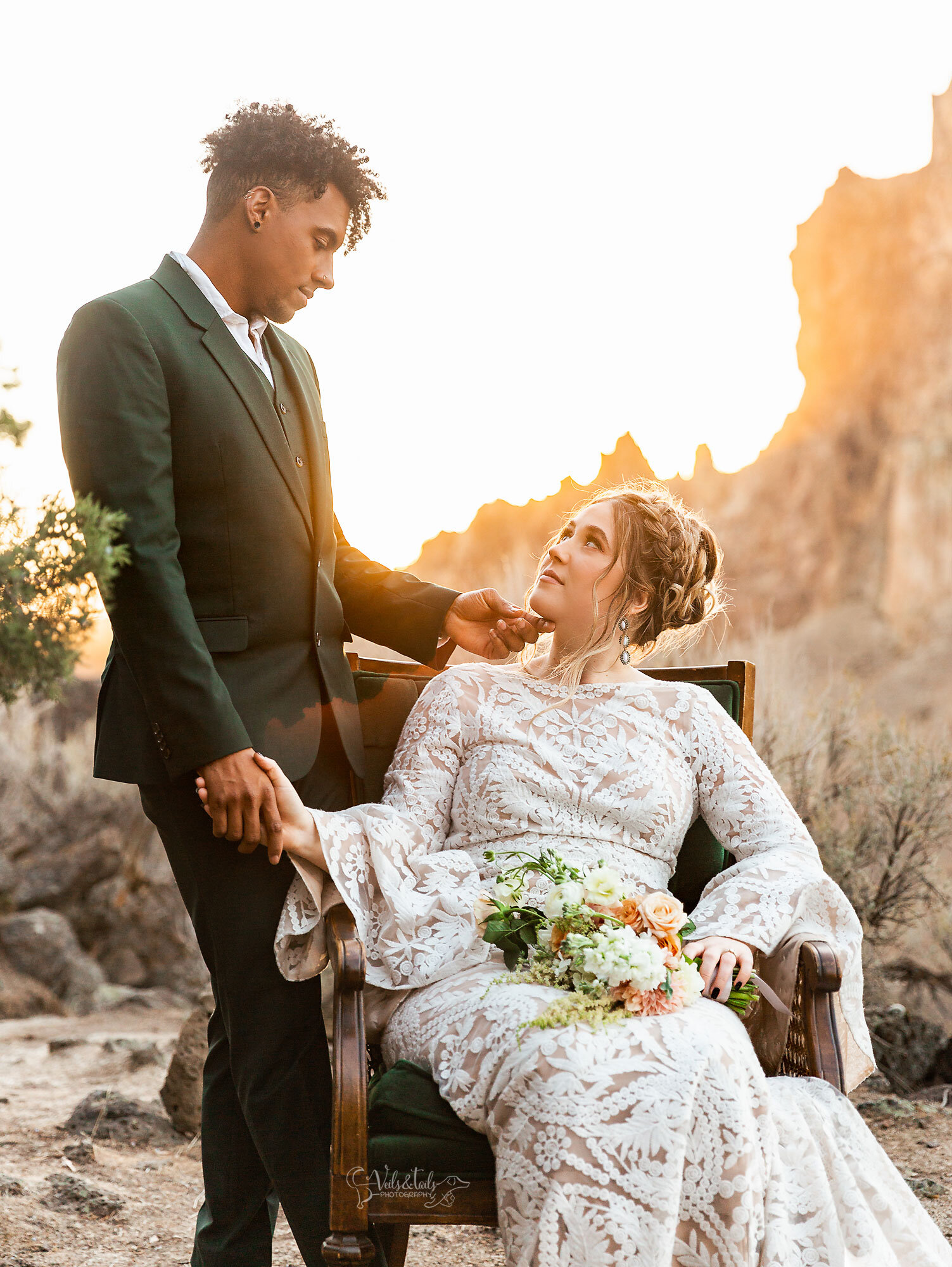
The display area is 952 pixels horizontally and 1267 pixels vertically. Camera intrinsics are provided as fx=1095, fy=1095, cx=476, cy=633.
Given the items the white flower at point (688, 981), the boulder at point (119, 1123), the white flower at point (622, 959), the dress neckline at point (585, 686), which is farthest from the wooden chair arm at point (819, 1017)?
the boulder at point (119, 1123)

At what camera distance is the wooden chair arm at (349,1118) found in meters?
1.91

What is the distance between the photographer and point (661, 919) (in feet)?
6.74

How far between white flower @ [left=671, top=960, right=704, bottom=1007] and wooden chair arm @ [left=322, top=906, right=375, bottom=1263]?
23.3 inches

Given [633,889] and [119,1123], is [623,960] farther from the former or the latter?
[119,1123]

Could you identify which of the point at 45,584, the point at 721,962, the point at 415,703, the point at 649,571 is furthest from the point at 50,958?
the point at 45,584

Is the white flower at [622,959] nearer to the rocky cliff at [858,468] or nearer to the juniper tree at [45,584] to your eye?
the juniper tree at [45,584]

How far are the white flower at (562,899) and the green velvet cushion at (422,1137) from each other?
389 millimetres

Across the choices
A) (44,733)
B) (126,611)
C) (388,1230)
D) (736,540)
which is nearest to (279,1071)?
(388,1230)

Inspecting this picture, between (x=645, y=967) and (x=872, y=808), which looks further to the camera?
(x=872, y=808)

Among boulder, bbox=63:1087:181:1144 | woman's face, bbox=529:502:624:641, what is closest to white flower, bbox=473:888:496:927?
woman's face, bbox=529:502:624:641

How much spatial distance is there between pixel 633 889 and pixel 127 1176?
2.60 metres

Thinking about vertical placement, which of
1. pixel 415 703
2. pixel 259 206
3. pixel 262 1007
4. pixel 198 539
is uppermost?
pixel 259 206

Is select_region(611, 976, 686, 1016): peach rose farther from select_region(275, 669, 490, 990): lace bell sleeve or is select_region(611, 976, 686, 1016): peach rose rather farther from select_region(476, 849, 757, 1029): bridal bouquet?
select_region(275, 669, 490, 990): lace bell sleeve

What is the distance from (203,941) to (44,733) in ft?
30.0
